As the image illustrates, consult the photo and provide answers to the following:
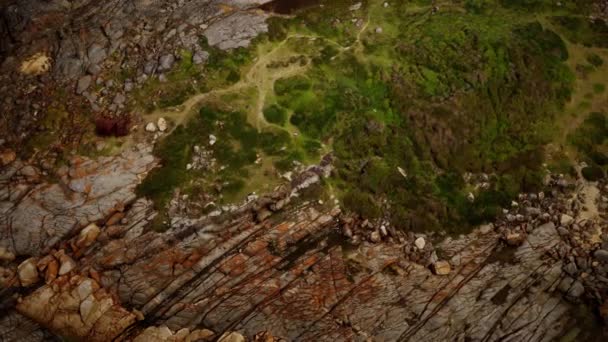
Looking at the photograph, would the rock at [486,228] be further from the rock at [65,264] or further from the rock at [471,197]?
the rock at [65,264]

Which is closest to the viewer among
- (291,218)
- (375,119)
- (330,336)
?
(330,336)

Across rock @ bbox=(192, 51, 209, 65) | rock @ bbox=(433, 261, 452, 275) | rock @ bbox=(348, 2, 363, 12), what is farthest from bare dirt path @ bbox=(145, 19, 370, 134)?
rock @ bbox=(433, 261, 452, 275)

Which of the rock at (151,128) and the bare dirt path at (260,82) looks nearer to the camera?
the rock at (151,128)

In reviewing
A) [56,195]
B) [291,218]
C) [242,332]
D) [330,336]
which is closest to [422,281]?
[330,336]

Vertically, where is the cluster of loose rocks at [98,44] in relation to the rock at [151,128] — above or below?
above

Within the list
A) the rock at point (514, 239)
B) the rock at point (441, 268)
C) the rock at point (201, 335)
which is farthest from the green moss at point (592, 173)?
the rock at point (201, 335)

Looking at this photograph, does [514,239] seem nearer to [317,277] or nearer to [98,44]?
[317,277]

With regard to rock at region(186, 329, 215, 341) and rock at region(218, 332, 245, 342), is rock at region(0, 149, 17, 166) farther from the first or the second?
rock at region(218, 332, 245, 342)

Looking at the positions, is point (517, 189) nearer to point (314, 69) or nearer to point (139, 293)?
point (314, 69)
